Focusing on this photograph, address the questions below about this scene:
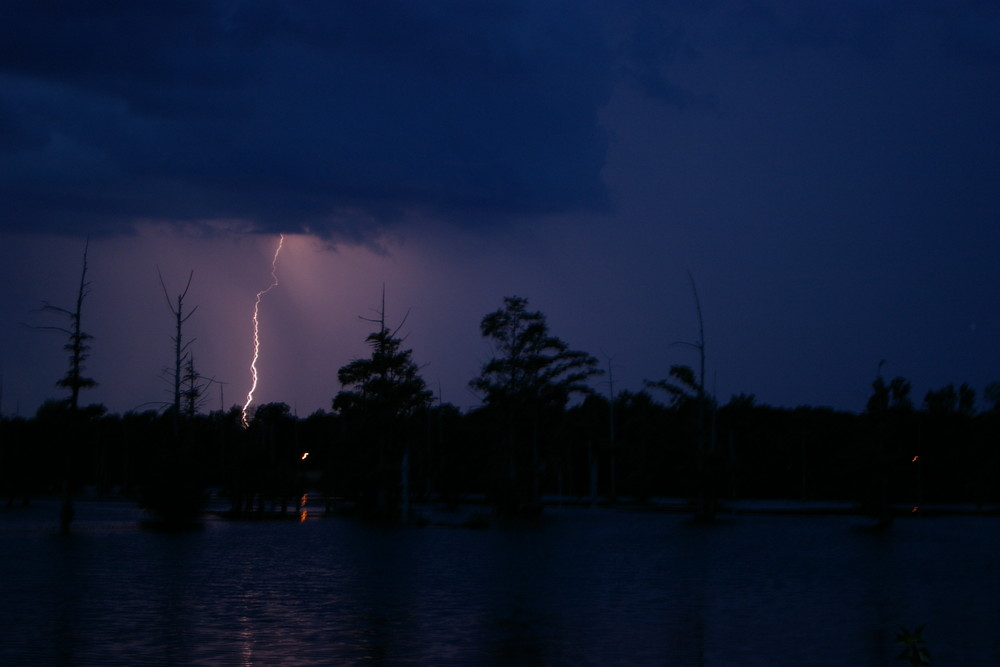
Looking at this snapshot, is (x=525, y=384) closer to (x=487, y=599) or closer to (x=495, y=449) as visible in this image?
(x=495, y=449)

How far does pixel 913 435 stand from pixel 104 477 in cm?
6666

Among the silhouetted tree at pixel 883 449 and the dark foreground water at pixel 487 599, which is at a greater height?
the silhouetted tree at pixel 883 449

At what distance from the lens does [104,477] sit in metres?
91.5

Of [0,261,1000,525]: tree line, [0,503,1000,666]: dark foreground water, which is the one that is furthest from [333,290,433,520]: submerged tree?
[0,503,1000,666]: dark foreground water

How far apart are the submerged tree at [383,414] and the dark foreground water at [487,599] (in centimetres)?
1330

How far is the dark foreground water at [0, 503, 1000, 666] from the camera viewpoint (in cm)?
1273

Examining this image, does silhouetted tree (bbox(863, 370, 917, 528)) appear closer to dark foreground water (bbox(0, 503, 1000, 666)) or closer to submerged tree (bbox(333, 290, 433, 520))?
dark foreground water (bbox(0, 503, 1000, 666))

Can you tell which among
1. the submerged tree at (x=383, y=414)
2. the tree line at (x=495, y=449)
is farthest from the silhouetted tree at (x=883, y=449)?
the submerged tree at (x=383, y=414)

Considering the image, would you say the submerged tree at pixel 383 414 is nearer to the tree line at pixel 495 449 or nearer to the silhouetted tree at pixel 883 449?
the tree line at pixel 495 449

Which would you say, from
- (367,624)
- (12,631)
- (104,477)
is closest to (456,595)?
(367,624)

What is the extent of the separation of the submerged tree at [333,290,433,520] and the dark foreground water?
13303 mm

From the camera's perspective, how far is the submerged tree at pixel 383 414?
4791cm

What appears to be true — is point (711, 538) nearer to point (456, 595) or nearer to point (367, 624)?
point (456, 595)

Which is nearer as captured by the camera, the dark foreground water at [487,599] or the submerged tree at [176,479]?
the dark foreground water at [487,599]
